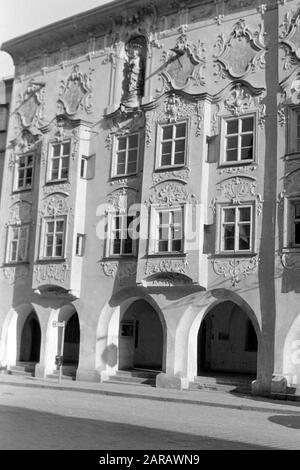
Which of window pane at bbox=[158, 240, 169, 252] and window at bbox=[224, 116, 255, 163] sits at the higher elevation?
window at bbox=[224, 116, 255, 163]

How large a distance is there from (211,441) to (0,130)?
23.0 meters

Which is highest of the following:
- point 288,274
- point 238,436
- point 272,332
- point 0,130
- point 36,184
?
point 0,130

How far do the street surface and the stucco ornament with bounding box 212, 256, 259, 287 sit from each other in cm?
503

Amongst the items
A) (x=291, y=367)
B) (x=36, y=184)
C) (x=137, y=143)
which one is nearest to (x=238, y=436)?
(x=291, y=367)

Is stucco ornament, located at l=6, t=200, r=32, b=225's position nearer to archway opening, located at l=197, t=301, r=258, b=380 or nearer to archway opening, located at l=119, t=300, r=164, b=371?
archway opening, located at l=119, t=300, r=164, b=371

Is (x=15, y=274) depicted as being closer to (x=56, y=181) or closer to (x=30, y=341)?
(x=30, y=341)

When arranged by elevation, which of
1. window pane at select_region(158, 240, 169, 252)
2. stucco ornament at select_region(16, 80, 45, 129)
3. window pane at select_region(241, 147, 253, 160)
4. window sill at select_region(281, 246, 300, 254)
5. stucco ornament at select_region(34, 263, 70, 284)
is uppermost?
stucco ornament at select_region(16, 80, 45, 129)

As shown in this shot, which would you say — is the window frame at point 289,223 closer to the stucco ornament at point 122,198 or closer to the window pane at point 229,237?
the window pane at point 229,237

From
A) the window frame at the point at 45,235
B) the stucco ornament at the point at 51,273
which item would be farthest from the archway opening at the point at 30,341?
the window frame at the point at 45,235

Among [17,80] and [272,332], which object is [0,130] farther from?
[272,332]

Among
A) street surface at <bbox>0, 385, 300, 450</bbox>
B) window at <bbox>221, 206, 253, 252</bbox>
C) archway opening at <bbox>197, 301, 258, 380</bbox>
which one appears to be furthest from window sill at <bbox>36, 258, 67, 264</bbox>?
street surface at <bbox>0, 385, 300, 450</bbox>

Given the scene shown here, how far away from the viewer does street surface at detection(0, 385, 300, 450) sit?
1088 cm

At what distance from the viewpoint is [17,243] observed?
2823 centimetres

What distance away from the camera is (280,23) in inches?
882
